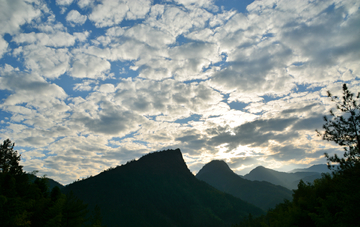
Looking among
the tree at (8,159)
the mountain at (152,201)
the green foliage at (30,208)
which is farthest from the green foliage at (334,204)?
the mountain at (152,201)

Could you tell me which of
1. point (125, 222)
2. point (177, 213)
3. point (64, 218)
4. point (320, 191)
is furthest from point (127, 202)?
point (320, 191)

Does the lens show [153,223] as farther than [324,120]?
Yes

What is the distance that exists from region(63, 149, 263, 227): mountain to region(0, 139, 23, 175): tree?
296 feet

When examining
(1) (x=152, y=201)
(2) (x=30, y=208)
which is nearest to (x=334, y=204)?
(2) (x=30, y=208)

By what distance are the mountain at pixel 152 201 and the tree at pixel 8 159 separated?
296 feet

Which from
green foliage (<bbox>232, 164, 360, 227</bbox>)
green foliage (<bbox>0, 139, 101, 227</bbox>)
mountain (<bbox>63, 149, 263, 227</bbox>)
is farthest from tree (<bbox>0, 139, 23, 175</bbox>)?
mountain (<bbox>63, 149, 263, 227</bbox>)

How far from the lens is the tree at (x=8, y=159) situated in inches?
1721

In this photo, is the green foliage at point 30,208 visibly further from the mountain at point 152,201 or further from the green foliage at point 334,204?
the mountain at point 152,201

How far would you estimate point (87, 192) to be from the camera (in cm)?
14762

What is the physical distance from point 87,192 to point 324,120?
164 m

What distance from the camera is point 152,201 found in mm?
164375

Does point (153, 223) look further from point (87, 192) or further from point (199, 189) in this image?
point (199, 189)

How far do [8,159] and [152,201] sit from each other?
13521 centimetres

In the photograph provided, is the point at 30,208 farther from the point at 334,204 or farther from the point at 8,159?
the point at 334,204
